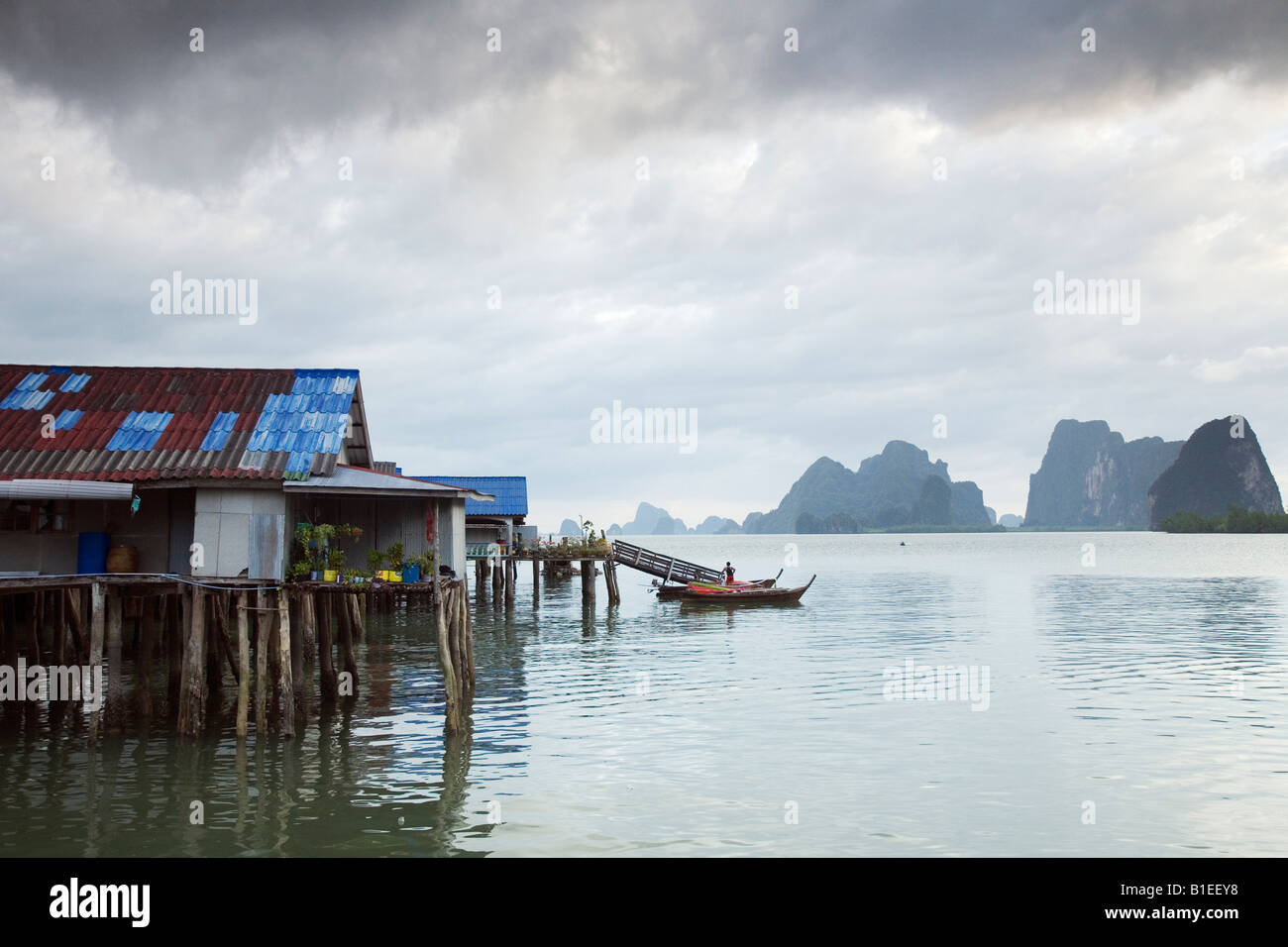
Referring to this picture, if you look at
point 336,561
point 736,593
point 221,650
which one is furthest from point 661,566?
point 336,561

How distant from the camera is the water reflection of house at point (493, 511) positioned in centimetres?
5156

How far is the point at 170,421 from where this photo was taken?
22250 mm

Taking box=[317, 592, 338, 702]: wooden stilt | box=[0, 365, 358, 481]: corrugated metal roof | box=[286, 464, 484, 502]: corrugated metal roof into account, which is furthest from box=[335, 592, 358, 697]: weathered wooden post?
box=[0, 365, 358, 481]: corrugated metal roof

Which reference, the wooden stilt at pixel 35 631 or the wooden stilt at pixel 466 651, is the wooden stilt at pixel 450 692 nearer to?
the wooden stilt at pixel 466 651

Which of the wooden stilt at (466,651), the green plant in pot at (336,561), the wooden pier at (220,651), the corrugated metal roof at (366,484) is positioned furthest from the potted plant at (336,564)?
the wooden stilt at (466,651)

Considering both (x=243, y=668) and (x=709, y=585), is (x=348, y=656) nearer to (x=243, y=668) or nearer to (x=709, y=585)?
(x=243, y=668)

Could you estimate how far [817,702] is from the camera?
2331cm

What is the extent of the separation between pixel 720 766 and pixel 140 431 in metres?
14.4

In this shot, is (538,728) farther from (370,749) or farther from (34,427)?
(34,427)
